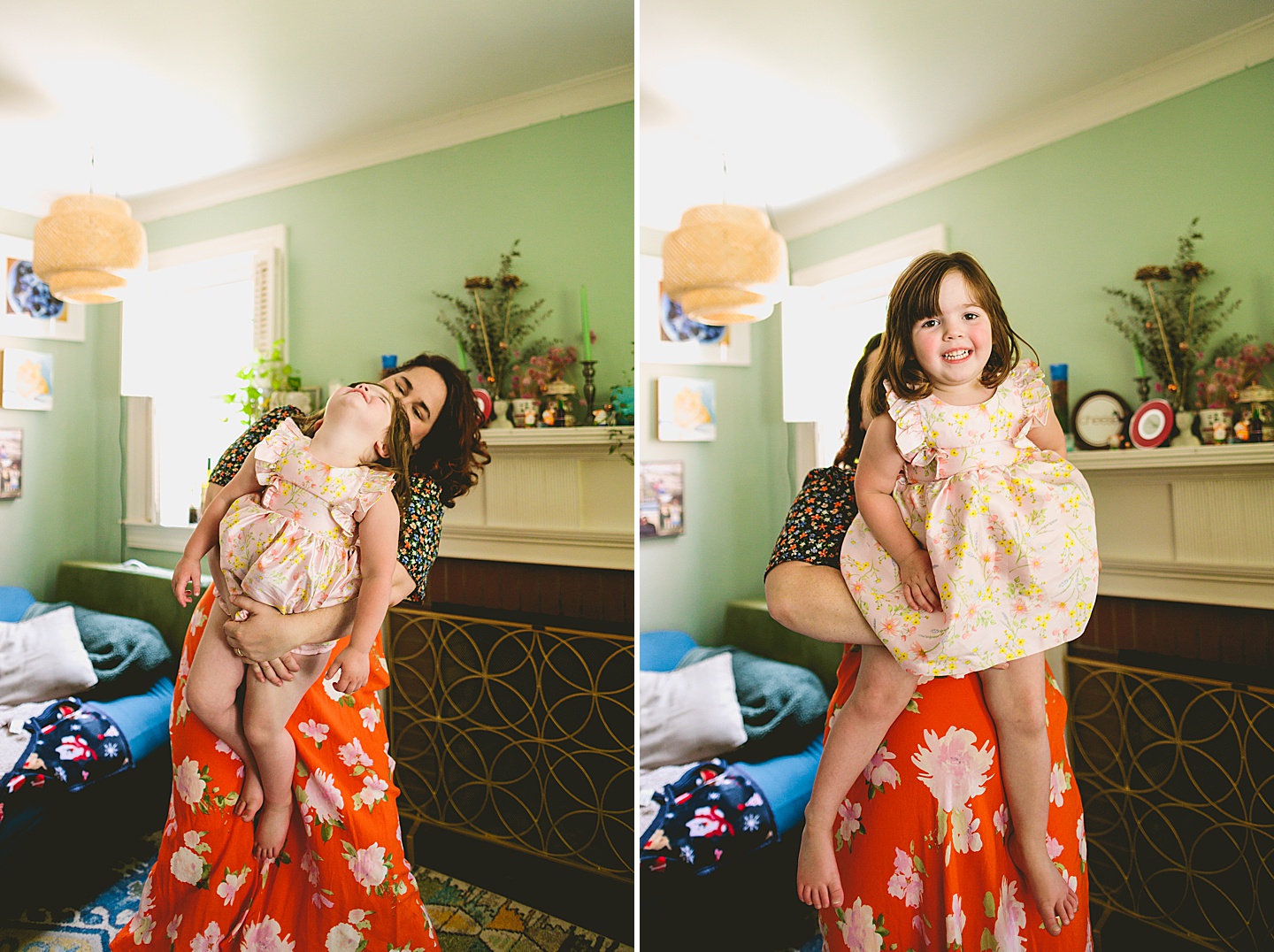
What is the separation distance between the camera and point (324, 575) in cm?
96

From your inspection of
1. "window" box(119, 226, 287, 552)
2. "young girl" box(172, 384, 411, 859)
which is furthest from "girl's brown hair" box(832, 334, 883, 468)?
"window" box(119, 226, 287, 552)

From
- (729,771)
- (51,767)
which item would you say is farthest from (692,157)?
(51,767)

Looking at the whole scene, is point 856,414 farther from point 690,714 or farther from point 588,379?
point 690,714

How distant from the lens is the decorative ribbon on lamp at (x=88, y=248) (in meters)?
1.10

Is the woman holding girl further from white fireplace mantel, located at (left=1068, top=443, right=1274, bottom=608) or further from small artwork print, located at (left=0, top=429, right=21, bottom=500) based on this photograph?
small artwork print, located at (left=0, top=429, right=21, bottom=500)

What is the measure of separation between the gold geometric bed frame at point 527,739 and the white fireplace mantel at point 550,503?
0.13m

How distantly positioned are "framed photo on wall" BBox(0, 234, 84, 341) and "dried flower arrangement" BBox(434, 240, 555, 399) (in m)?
0.53

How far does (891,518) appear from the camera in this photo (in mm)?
898

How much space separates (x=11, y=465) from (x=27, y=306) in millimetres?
232

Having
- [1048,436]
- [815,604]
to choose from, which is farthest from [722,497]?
[1048,436]

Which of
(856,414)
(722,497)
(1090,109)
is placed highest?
(1090,109)

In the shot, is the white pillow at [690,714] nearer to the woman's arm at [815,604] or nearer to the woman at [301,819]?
the woman's arm at [815,604]

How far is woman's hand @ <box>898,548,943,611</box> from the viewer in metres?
0.88

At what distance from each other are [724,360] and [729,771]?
0.60 meters
